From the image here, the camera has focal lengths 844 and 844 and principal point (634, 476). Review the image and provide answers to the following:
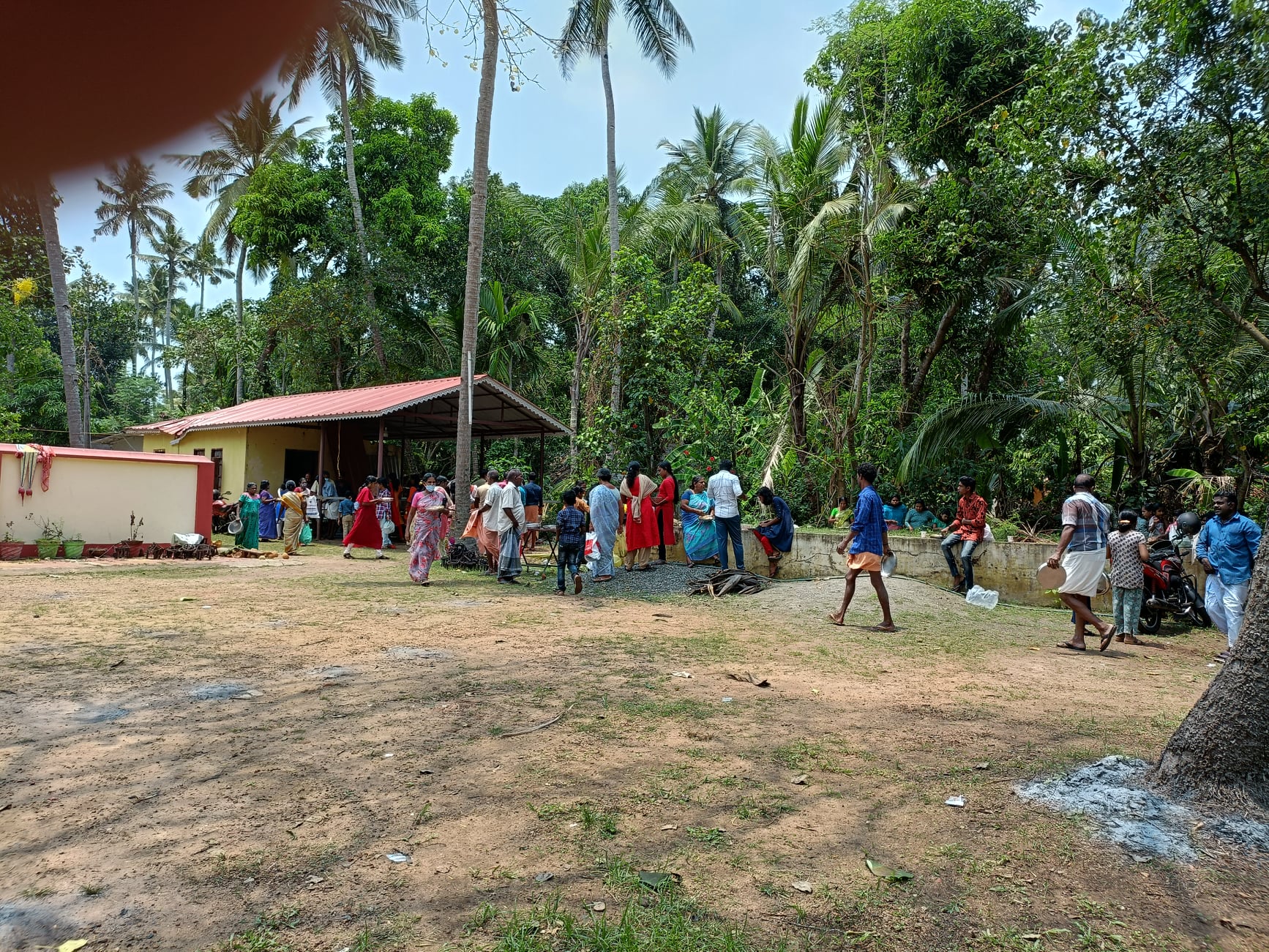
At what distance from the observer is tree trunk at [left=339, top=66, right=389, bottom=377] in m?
24.5

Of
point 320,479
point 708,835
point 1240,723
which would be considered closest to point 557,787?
point 708,835

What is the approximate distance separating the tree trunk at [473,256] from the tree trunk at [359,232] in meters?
11.4

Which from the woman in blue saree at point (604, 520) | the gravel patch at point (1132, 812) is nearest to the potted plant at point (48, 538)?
the woman in blue saree at point (604, 520)

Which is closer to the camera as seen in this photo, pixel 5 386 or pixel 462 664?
pixel 462 664

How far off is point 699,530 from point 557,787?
8.89 m

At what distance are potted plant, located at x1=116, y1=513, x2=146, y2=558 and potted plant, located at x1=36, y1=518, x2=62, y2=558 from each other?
2.93 ft

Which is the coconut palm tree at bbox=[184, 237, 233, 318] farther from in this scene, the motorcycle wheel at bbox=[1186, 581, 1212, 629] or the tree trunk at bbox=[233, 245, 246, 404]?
the motorcycle wheel at bbox=[1186, 581, 1212, 629]

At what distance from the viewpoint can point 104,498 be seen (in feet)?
48.2

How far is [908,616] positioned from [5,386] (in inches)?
1293

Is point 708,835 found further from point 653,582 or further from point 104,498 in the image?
point 104,498

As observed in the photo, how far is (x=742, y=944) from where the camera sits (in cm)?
270

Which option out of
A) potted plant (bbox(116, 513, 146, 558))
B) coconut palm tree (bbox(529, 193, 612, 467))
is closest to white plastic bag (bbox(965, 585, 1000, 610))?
coconut palm tree (bbox(529, 193, 612, 467))

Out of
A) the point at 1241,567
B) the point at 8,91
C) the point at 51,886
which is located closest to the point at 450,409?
the point at 1241,567

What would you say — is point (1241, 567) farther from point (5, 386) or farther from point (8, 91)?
point (5, 386)
